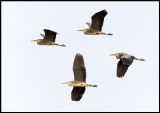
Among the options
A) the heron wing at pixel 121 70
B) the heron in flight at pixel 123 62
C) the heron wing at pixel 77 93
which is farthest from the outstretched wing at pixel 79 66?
the heron wing at pixel 121 70

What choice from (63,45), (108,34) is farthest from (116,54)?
(63,45)

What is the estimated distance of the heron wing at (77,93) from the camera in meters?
28.8

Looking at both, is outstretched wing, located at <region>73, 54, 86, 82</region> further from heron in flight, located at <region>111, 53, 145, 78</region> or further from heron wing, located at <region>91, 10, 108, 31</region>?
heron wing, located at <region>91, 10, 108, 31</region>

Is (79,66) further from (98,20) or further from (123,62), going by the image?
(98,20)

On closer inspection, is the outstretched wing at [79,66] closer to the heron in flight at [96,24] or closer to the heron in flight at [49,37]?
the heron in flight at [96,24]

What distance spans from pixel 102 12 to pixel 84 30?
11.5 feet

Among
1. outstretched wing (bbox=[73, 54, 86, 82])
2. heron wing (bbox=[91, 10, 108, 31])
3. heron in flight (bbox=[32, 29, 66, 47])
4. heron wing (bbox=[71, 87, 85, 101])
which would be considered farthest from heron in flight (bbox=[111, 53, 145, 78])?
heron in flight (bbox=[32, 29, 66, 47])

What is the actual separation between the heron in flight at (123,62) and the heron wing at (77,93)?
2.92 meters

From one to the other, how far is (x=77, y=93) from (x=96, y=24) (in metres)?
4.85

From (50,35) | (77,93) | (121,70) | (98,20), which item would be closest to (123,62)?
(121,70)

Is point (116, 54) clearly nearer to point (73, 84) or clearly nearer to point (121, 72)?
point (121, 72)

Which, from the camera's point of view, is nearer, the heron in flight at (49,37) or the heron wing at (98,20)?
the heron wing at (98,20)

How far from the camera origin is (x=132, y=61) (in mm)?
29969

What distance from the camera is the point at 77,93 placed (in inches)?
1136
